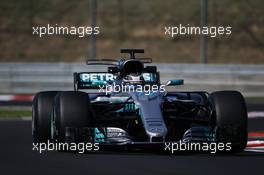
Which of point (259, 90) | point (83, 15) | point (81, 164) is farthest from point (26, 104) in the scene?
point (83, 15)

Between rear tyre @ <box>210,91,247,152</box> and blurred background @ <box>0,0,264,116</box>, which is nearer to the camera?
rear tyre @ <box>210,91,247,152</box>

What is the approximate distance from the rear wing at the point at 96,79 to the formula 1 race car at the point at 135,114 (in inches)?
0.6

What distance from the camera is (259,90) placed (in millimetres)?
24641

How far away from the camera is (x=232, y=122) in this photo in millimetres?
12656

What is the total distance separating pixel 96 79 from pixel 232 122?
2329mm

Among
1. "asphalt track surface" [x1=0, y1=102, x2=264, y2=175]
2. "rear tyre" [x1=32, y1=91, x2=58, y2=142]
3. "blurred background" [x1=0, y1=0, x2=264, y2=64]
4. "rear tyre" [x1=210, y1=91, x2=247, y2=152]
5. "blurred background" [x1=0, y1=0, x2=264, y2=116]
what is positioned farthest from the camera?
"blurred background" [x1=0, y1=0, x2=264, y2=64]

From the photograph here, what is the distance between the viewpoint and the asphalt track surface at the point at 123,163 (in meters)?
10.9

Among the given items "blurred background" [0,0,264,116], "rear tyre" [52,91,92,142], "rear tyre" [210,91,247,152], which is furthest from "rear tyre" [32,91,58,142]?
"blurred background" [0,0,264,116]

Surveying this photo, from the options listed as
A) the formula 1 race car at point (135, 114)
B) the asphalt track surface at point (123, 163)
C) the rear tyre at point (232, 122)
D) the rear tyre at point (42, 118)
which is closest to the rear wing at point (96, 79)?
the formula 1 race car at point (135, 114)

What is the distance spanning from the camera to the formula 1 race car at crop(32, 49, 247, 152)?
1253cm

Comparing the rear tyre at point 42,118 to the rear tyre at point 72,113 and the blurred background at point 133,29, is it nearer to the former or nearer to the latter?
the rear tyre at point 72,113

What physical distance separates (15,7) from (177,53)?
686cm

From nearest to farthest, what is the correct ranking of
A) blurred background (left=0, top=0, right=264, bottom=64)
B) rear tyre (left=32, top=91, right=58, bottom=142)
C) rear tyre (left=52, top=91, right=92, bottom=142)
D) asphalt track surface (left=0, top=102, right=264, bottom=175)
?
asphalt track surface (left=0, top=102, right=264, bottom=175)
rear tyre (left=52, top=91, right=92, bottom=142)
rear tyre (left=32, top=91, right=58, bottom=142)
blurred background (left=0, top=0, right=264, bottom=64)

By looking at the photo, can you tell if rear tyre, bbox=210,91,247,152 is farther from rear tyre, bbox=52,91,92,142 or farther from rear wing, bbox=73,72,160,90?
rear tyre, bbox=52,91,92,142
